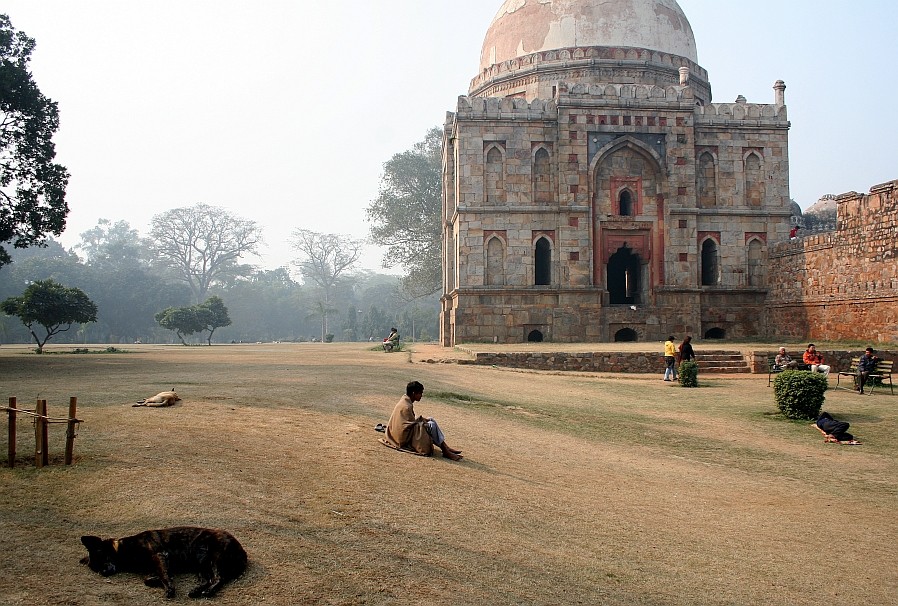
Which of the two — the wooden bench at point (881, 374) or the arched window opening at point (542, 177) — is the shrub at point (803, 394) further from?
the arched window opening at point (542, 177)

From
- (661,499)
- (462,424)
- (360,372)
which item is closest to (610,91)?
(360,372)

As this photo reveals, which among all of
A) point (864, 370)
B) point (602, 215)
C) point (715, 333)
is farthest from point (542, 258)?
point (864, 370)

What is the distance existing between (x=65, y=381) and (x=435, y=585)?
1028 centimetres

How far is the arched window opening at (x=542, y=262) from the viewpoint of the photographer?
26531mm

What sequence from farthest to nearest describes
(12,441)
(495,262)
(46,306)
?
1. (495,262)
2. (46,306)
3. (12,441)

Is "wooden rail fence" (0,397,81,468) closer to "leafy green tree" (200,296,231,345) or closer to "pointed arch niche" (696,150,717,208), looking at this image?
"pointed arch niche" (696,150,717,208)

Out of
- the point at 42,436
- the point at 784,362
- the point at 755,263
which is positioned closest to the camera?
the point at 42,436

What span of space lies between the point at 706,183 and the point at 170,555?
2638cm

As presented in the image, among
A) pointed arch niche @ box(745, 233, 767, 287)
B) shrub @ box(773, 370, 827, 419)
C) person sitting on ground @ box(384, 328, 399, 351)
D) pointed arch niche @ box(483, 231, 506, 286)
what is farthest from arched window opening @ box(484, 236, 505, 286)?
shrub @ box(773, 370, 827, 419)

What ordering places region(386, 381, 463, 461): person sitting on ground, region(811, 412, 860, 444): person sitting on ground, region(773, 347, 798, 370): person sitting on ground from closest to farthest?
region(386, 381, 463, 461): person sitting on ground
region(811, 412, 860, 444): person sitting on ground
region(773, 347, 798, 370): person sitting on ground

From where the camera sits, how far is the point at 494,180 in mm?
26375

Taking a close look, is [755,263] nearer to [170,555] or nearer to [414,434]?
[414,434]

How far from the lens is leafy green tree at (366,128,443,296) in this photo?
4647 cm

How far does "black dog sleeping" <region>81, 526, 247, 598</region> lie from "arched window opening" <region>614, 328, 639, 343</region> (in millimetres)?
22983
